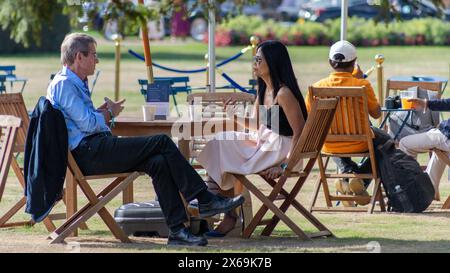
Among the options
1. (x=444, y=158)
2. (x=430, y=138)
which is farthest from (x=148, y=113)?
(x=444, y=158)

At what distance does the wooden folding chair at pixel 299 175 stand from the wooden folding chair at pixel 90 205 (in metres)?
0.82

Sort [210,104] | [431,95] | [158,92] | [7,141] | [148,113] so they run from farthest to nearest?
1. [431,95]
2. [210,104]
3. [158,92]
4. [148,113]
5. [7,141]

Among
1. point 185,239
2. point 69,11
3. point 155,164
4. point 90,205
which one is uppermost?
point 69,11

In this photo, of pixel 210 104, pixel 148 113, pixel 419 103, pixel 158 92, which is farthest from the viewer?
pixel 419 103

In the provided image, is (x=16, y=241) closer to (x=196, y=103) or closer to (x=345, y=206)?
(x=196, y=103)

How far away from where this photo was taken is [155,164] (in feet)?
25.9

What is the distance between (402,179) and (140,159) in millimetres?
2609

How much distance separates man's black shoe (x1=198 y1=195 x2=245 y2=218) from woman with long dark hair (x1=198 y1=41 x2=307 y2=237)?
31 cm

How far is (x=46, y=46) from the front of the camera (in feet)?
116

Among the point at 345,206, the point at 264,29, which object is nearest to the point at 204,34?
the point at 264,29

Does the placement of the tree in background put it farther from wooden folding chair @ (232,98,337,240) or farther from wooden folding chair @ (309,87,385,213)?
wooden folding chair @ (309,87,385,213)

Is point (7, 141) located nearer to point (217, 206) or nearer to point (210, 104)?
point (217, 206)

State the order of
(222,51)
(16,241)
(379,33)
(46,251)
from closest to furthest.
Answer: (46,251) < (16,241) < (222,51) < (379,33)

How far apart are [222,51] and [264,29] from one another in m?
4.48
